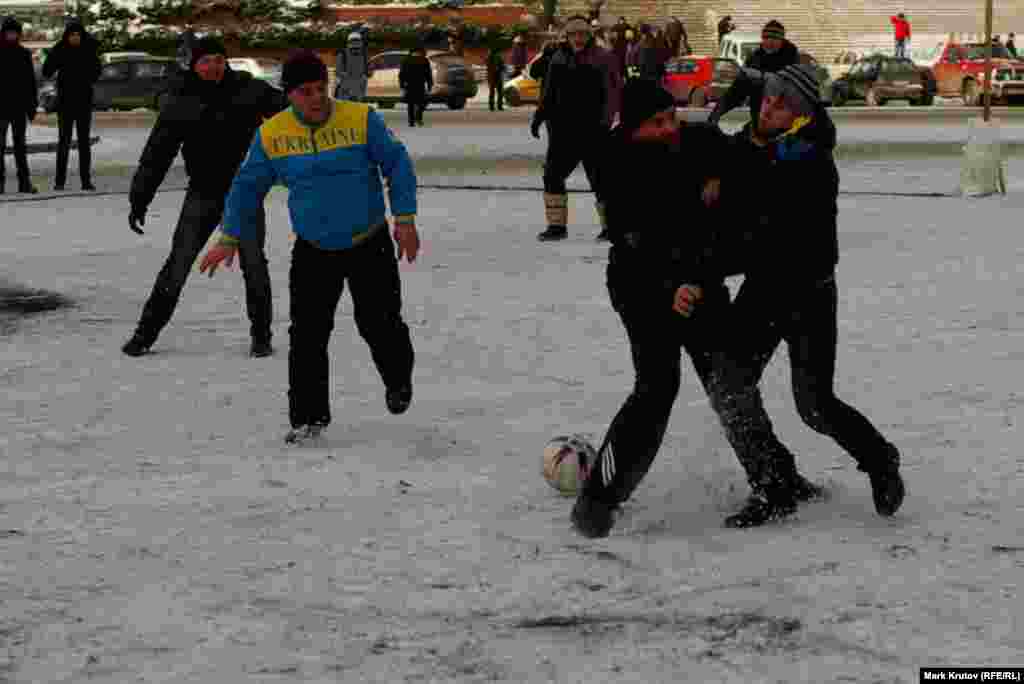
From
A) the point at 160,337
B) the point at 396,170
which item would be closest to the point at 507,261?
the point at 160,337

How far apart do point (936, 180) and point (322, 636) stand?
17737mm

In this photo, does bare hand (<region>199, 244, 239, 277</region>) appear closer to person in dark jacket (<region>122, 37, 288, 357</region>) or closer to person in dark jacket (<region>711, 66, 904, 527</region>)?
person in dark jacket (<region>122, 37, 288, 357</region>)

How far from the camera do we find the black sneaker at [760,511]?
6.83 metres

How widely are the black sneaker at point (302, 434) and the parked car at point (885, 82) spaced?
131 ft

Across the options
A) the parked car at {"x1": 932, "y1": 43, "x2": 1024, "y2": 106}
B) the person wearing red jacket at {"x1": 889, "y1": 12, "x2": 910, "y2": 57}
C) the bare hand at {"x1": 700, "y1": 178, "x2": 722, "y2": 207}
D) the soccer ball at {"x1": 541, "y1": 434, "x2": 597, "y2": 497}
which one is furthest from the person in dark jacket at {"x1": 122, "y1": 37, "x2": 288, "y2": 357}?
the person wearing red jacket at {"x1": 889, "y1": 12, "x2": 910, "y2": 57}

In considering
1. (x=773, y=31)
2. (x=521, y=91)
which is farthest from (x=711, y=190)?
(x=521, y=91)

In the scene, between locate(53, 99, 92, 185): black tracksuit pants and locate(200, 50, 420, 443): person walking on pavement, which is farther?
locate(53, 99, 92, 185): black tracksuit pants

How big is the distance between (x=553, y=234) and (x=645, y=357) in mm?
9884

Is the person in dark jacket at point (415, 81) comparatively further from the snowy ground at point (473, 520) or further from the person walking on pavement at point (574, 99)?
the snowy ground at point (473, 520)

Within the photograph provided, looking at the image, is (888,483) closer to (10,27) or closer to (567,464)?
(567,464)

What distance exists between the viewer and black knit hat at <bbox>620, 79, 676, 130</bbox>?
247 inches

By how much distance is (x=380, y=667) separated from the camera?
533 centimetres

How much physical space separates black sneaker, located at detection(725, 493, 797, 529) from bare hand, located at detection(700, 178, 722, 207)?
3.48 ft

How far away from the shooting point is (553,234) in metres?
16.4
